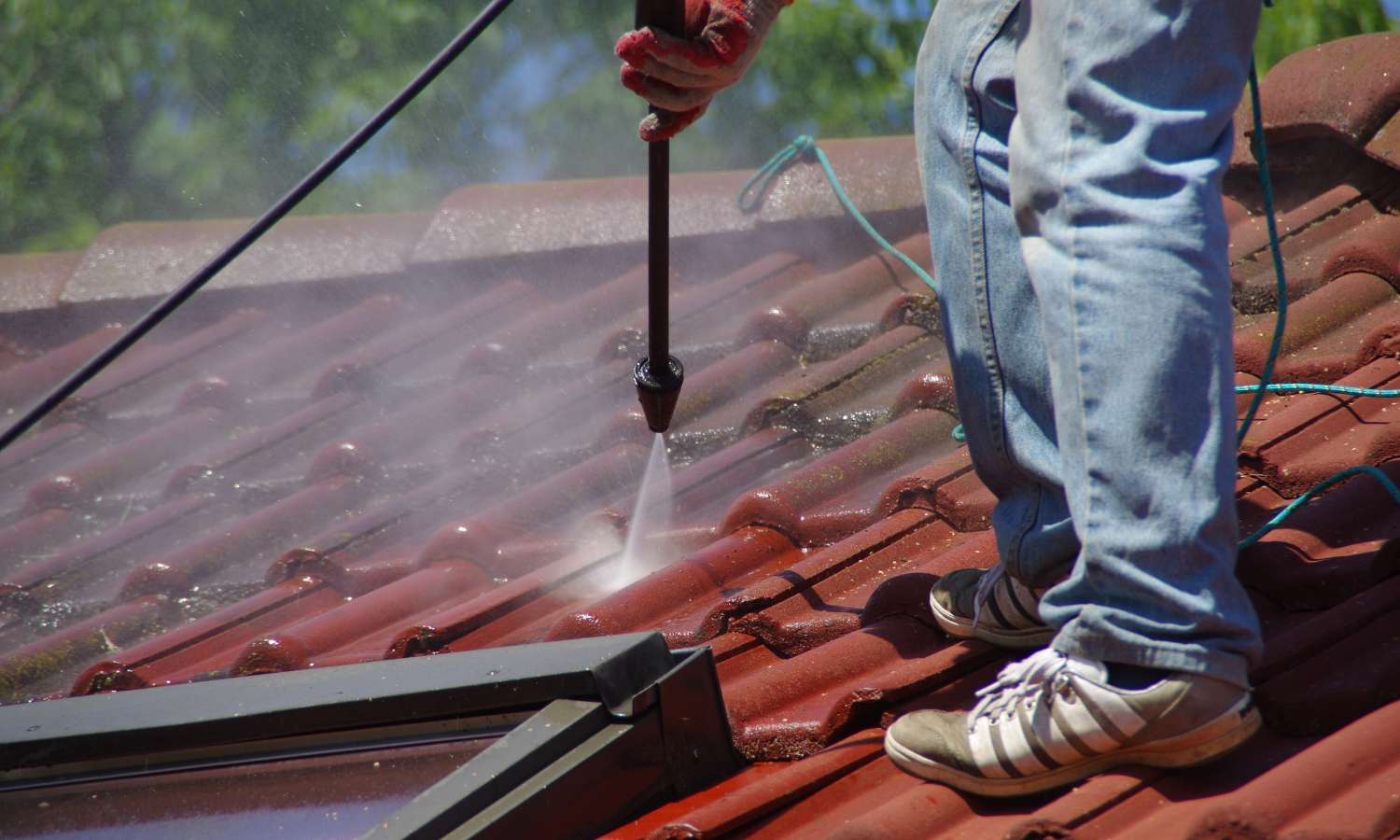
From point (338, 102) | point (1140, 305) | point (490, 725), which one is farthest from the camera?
point (338, 102)

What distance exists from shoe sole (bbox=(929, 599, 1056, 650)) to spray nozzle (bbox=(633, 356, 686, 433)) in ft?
1.70

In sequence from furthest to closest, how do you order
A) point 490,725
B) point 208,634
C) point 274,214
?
point 208,634 → point 274,214 → point 490,725

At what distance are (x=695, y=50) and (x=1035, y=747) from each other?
2.79 ft

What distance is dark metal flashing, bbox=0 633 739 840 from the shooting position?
1.43 metres

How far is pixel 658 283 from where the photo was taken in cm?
197

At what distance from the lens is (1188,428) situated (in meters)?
1.31

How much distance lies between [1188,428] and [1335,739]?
31 cm

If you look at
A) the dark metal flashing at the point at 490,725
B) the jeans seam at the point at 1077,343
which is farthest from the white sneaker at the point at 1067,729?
the dark metal flashing at the point at 490,725

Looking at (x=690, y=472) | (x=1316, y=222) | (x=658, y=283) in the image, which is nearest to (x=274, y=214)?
(x=658, y=283)

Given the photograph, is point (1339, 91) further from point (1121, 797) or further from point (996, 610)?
point (1121, 797)

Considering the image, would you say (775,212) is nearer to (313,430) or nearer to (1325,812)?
(313,430)

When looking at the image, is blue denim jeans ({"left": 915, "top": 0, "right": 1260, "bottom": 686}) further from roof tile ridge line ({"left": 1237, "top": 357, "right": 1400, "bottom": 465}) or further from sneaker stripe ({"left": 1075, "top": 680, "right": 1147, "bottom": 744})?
roof tile ridge line ({"left": 1237, "top": 357, "right": 1400, "bottom": 465})

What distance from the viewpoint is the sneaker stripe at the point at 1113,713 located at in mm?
1327

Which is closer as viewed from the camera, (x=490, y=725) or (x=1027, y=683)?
(x=1027, y=683)
